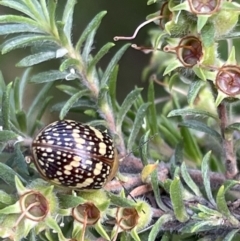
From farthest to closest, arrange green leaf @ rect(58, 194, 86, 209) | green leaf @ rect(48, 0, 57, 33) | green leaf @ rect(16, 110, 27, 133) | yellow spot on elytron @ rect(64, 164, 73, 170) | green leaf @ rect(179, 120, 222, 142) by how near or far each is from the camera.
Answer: green leaf @ rect(16, 110, 27, 133)
green leaf @ rect(179, 120, 222, 142)
green leaf @ rect(48, 0, 57, 33)
yellow spot on elytron @ rect(64, 164, 73, 170)
green leaf @ rect(58, 194, 86, 209)

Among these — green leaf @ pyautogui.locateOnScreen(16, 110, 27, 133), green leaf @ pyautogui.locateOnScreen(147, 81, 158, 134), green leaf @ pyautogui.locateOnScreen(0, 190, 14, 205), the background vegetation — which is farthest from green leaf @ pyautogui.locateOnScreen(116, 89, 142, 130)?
green leaf @ pyautogui.locateOnScreen(0, 190, 14, 205)

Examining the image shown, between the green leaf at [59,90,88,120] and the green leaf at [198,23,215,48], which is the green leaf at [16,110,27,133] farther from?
the green leaf at [198,23,215,48]

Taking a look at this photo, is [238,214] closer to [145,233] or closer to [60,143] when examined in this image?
[145,233]

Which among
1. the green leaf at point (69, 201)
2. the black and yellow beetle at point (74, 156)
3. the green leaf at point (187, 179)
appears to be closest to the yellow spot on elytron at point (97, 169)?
the black and yellow beetle at point (74, 156)

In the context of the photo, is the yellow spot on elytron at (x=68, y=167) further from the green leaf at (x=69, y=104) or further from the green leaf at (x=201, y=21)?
the green leaf at (x=201, y=21)

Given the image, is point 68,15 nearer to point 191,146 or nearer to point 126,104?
point 126,104

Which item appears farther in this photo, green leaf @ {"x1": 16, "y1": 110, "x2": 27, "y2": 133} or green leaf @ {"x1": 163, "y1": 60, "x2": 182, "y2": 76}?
green leaf @ {"x1": 16, "y1": 110, "x2": 27, "y2": 133}
